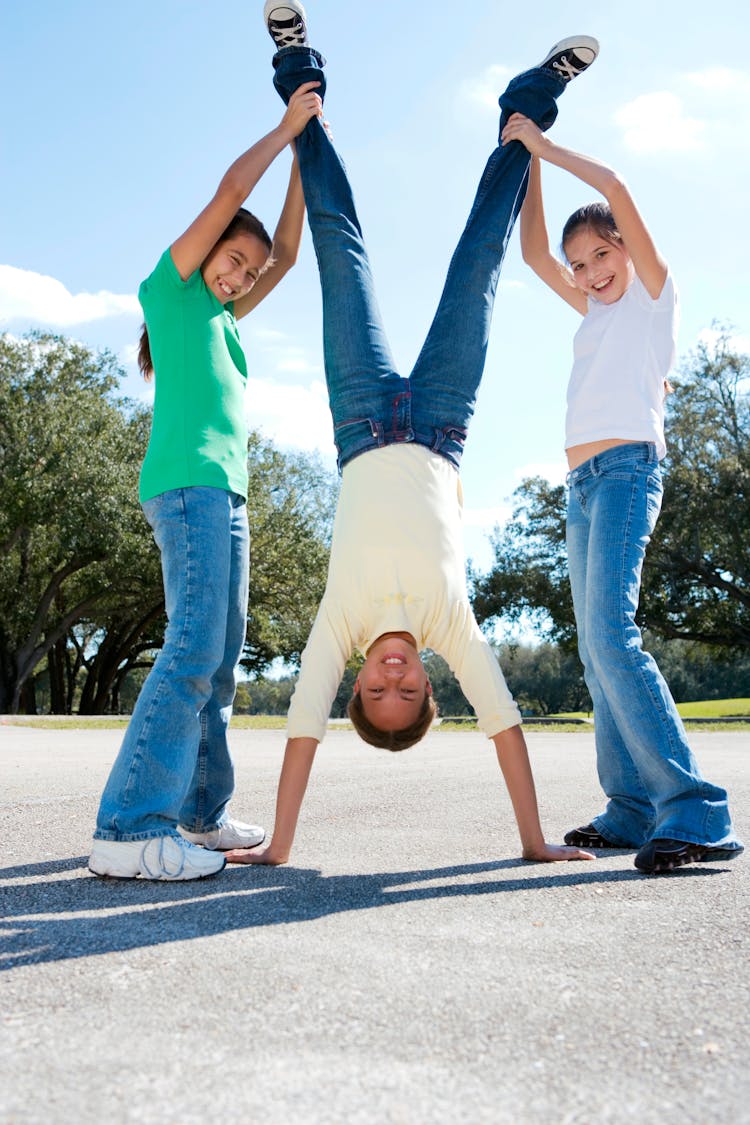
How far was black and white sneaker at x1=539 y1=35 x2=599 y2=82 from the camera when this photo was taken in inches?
183

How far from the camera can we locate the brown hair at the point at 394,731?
376 cm

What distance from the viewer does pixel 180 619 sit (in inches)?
140

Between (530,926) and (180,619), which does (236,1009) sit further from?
(180,619)

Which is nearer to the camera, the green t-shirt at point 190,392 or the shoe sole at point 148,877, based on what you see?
the shoe sole at point 148,877

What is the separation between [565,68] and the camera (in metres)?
4.73

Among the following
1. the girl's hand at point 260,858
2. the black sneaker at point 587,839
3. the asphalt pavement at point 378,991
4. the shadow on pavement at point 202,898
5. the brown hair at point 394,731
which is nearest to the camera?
the asphalt pavement at point 378,991

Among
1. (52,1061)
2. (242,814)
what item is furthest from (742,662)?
(52,1061)

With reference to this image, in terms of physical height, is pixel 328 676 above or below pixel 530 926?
above

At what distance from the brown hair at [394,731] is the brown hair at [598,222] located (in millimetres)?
2120

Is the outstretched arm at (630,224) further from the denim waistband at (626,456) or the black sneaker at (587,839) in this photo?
the black sneaker at (587,839)

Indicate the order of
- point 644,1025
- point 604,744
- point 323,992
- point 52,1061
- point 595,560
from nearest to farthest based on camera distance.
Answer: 1. point 52,1061
2. point 644,1025
3. point 323,992
4. point 595,560
5. point 604,744

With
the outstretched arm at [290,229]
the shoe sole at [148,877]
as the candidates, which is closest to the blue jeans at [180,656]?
the shoe sole at [148,877]

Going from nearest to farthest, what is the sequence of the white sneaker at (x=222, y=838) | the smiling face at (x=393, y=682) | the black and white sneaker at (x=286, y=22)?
the smiling face at (x=393, y=682), the white sneaker at (x=222, y=838), the black and white sneaker at (x=286, y=22)

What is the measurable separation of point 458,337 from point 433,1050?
10.8 feet
